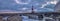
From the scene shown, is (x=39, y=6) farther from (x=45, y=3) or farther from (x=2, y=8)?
(x=2, y=8)

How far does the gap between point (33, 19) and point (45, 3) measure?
25cm

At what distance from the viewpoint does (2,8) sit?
138 centimetres

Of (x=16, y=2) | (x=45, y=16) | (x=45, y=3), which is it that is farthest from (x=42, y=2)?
(x=16, y=2)

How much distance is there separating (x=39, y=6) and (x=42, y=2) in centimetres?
6

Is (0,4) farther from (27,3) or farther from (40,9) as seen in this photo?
(40,9)

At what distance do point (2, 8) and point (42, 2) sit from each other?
50cm

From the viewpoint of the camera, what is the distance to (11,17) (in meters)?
1.39

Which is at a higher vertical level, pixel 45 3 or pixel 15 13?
pixel 45 3

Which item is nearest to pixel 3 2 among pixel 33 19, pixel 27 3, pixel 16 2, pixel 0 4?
pixel 0 4

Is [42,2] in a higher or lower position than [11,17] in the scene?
higher

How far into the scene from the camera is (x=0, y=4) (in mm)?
1375

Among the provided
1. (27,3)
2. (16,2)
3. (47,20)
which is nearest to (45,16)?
(47,20)

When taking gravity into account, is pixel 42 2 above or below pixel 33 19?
above

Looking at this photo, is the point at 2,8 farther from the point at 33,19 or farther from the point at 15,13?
the point at 33,19
